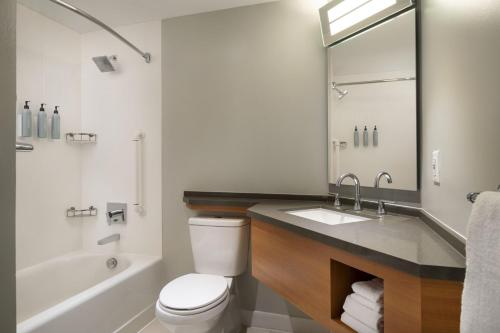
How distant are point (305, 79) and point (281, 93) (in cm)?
20

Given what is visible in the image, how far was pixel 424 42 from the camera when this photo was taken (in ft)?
4.44

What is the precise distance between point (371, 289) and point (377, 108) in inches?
42.1

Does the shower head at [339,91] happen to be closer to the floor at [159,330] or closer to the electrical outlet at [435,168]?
the electrical outlet at [435,168]

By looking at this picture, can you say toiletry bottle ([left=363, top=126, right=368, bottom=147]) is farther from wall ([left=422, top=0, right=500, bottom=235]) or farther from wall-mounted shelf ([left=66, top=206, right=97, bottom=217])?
wall-mounted shelf ([left=66, top=206, right=97, bottom=217])

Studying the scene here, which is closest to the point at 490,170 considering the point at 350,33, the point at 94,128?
the point at 350,33

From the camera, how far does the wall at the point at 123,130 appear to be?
92.1 inches

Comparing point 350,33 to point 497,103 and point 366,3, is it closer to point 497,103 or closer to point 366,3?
point 366,3

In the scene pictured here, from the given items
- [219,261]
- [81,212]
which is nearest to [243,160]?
[219,261]

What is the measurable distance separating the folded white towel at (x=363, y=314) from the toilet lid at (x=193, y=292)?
81 centimetres

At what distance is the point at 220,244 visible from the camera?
197 centimetres

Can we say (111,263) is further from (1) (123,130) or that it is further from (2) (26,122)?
(2) (26,122)

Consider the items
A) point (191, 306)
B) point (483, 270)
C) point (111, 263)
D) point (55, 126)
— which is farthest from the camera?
point (111, 263)

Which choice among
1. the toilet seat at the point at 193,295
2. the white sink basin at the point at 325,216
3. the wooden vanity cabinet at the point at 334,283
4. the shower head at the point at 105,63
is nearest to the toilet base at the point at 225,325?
the toilet seat at the point at 193,295

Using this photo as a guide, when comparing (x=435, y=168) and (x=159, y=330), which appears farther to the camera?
(x=159, y=330)
